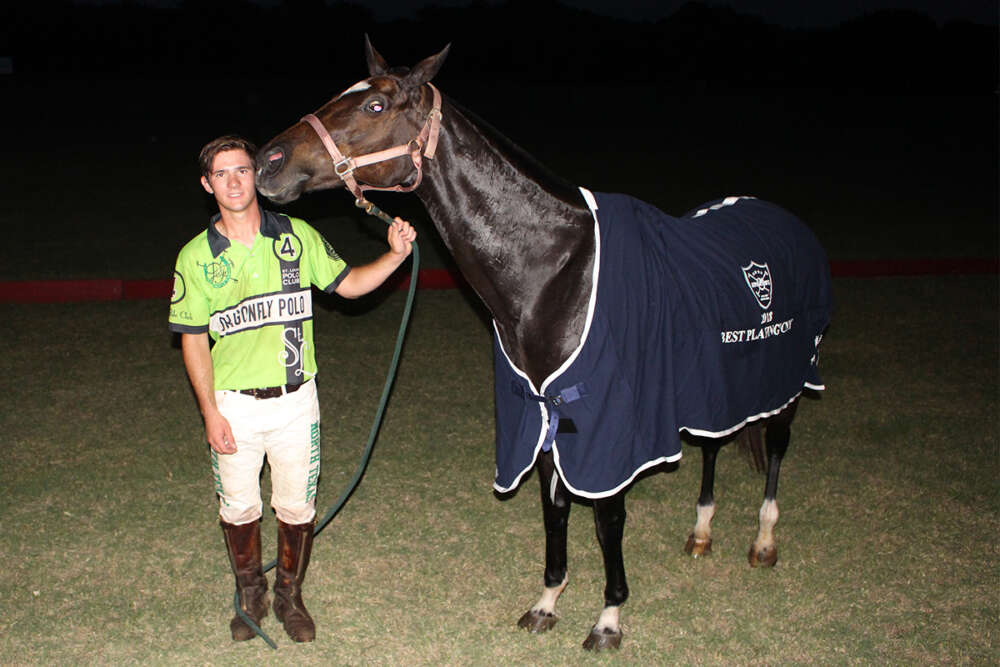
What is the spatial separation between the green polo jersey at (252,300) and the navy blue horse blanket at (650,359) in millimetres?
727

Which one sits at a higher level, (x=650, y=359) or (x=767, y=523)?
(x=650, y=359)

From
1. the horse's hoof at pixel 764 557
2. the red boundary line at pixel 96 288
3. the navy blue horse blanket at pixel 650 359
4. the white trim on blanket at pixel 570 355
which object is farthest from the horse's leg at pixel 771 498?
the red boundary line at pixel 96 288

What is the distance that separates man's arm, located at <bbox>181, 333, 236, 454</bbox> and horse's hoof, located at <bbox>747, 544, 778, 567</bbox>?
7.66 ft

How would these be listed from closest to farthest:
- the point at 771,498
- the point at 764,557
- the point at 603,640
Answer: the point at 603,640 → the point at 764,557 → the point at 771,498

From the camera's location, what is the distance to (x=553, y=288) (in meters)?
2.96

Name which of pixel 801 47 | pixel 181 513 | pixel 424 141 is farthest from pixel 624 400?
pixel 801 47

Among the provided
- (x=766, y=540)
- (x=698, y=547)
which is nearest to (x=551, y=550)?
(x=698, y=547)

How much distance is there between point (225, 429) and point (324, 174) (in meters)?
0.93

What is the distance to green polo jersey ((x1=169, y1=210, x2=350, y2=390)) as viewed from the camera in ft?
9.68

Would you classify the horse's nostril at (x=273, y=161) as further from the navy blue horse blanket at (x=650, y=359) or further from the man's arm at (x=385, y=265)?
the navy blue horse blanket at (x=650, y=359)

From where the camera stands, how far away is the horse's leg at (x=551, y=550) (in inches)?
134

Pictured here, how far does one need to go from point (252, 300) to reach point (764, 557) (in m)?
2.47

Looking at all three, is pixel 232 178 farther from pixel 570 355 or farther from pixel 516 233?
A: pixel 570 355

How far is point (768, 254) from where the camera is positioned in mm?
3740
